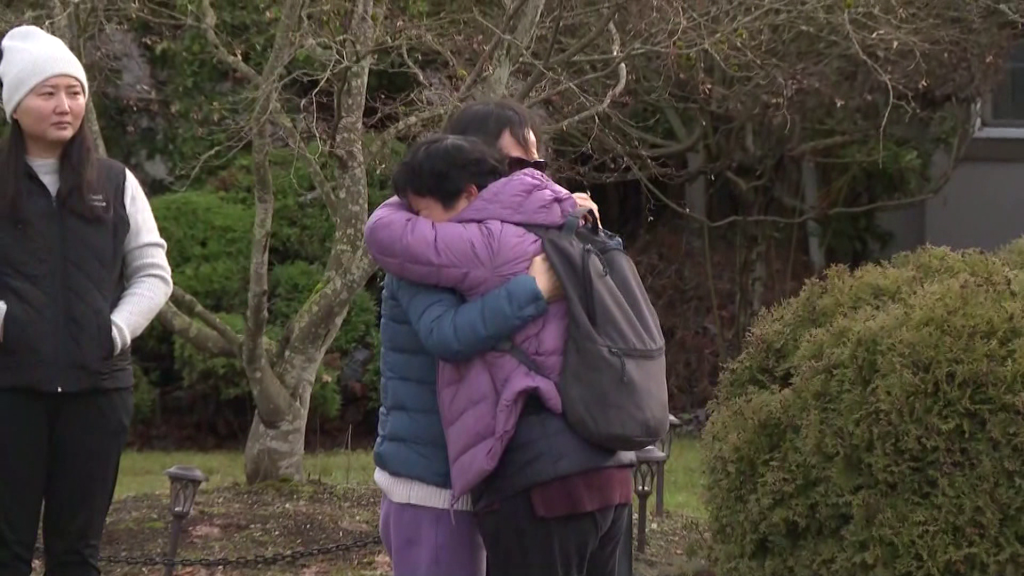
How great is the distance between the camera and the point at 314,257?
9953 mm

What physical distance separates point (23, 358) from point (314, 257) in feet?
20.6

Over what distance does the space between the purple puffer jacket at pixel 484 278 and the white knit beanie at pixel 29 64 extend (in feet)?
3.56

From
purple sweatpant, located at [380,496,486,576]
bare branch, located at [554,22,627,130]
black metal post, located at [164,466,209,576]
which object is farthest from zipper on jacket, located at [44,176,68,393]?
bare branch, located at [554,22,627,130]

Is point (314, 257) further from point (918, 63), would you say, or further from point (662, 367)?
point (662, 367)

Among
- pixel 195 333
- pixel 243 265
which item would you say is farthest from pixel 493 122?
pixel 243 265

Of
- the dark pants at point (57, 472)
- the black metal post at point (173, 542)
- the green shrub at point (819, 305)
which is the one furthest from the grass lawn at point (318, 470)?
the dark pants at point (57, 472)

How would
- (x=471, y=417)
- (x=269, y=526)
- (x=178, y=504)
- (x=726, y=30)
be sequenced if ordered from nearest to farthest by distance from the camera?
(x=471, y=417) < (x=178, y=504) < (x=269, y=526) < (x=726, y=30)

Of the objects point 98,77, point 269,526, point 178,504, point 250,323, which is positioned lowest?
point 269,526

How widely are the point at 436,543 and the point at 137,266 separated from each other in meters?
1.22

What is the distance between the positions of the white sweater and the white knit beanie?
0.19 meters

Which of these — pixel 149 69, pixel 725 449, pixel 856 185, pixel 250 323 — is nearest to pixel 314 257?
pixel 149 69

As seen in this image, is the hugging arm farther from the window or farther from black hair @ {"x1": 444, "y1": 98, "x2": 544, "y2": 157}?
the window

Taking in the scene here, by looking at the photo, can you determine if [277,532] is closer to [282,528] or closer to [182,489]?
[282,528]

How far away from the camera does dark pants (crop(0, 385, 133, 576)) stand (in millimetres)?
3729
